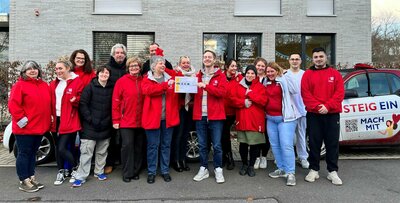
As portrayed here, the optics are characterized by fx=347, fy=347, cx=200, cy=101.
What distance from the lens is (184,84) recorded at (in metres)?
5.09

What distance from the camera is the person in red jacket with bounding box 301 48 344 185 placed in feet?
16.7

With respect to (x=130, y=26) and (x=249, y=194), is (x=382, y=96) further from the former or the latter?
(x=130, y=26)

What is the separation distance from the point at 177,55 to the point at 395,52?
30.2 metres

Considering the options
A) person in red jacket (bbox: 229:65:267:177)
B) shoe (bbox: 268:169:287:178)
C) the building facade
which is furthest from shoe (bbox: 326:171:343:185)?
the building facade

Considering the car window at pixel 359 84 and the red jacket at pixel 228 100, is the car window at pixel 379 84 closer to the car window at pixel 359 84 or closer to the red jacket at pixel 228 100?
the car window at pixel 359 84

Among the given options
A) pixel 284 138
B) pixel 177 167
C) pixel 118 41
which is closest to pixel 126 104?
pixel 177 167

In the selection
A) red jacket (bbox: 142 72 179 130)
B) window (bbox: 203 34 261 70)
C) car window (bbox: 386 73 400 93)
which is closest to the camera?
red jacket (bbox: 142 72 179 130)

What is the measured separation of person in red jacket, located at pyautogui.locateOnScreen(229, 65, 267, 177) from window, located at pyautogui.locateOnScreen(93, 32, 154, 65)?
774 centimetres

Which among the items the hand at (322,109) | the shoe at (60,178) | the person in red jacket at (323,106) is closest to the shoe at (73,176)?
the shoe at (60,178)

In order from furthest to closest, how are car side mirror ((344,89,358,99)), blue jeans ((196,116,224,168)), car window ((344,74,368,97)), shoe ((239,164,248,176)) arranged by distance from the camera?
1. car window ((344,74,368,97))
2. car side mirror ((344,89,358,99))
3. shoe ((239,164,248,176))
4. blue jeans ((196,116,224,168))

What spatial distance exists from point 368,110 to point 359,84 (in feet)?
1.74

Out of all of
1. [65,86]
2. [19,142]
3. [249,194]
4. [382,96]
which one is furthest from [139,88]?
[382,96]

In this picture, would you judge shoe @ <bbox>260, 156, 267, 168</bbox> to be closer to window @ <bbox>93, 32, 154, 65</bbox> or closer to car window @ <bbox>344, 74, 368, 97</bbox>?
car window @ <bbox>344, 74, 368, 97</bbox>

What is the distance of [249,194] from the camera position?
15.7 ft
